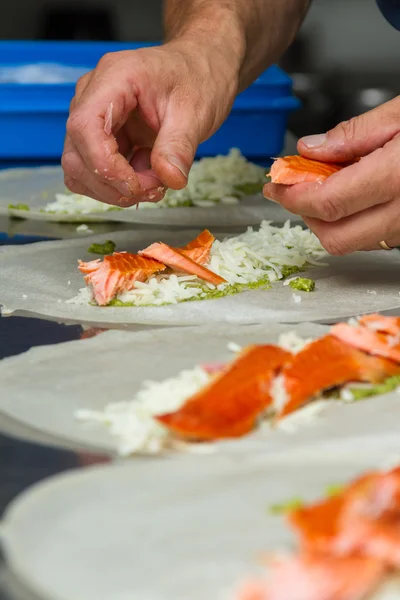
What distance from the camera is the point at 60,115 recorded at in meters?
2.87

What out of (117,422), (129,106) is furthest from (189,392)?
(129,106)

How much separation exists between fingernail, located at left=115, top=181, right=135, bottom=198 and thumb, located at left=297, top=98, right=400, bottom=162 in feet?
1.04

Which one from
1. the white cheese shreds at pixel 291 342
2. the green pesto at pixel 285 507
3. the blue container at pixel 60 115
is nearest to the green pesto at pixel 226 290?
the white cheese shreds at pixel 291 342

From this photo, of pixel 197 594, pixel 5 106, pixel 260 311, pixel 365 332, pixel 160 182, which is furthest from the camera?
pixel 5 106

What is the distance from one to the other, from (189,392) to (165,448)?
4.5 inches

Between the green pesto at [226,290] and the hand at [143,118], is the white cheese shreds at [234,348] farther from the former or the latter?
the hand at [143,118]

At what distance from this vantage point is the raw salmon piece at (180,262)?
1.83m

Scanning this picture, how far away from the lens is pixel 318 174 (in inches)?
68.0

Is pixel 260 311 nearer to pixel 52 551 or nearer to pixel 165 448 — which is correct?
pixel 165 448

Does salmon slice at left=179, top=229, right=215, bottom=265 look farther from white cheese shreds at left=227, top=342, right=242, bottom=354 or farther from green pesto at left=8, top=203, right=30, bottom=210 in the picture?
green pesto at left=8, top=203, right=30, bottom=210

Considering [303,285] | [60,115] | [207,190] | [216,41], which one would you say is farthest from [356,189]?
[60,115]

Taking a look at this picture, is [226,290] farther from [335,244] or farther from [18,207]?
[18,207]

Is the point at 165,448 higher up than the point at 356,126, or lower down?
lower down

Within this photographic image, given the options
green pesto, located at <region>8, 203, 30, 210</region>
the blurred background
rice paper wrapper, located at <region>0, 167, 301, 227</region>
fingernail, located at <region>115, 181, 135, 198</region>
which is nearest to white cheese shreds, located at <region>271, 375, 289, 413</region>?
fingernail, located at <region>115, 181, 135, 198</region>
